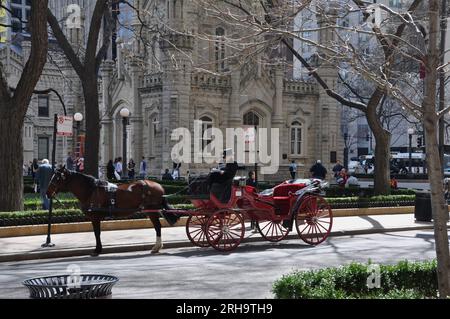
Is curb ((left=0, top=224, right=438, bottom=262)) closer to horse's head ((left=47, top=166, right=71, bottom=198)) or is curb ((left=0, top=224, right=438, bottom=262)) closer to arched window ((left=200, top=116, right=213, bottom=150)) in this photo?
horse's head ((left=47, top=166, right=71, bottom=198))

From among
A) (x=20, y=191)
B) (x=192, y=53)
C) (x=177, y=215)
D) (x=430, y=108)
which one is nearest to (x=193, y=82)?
(x=192, y=53)

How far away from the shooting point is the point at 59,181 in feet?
43.9

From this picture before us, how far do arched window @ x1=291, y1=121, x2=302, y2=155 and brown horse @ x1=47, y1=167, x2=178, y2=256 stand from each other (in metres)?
26.2

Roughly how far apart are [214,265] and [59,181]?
378 centimetres

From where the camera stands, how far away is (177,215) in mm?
14484

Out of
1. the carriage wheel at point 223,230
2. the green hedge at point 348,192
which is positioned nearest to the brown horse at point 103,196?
the carriage wheel at point 223,230

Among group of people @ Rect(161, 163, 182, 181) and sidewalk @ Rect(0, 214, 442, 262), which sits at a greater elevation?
group of people @ Rect(161, 163, 182, 181)

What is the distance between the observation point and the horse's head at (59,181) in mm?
13367

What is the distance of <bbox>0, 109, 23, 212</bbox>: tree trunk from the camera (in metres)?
17.4

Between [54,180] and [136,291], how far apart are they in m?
4.61

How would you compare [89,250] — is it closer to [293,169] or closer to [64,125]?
[64,125]

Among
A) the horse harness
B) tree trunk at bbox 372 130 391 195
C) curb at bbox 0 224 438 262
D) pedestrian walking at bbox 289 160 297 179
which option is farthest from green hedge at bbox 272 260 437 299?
pedestrian walking at bbox 289 160 297 179

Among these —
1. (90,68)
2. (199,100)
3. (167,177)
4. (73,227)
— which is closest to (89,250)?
(73,227)

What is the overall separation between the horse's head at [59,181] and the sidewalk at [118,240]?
1.48 metres
